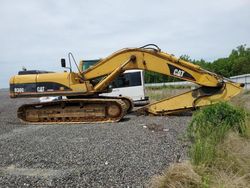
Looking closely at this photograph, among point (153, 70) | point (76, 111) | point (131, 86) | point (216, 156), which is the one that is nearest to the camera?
point (216, 156)

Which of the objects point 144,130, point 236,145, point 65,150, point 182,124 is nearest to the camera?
point 236,145

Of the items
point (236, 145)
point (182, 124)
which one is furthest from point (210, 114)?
point (182, 124)

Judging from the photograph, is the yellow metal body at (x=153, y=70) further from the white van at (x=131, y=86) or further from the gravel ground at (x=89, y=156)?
the white van at (x=131, y=86)

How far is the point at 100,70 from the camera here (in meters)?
13.8

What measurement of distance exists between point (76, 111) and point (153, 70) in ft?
10.8

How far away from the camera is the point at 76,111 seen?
1361 cm

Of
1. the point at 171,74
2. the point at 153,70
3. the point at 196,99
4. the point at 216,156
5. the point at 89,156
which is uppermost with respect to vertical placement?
the point at 153,70

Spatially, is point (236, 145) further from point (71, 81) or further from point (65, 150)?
point (71, 81)

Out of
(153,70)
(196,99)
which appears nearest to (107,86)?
(153,70)

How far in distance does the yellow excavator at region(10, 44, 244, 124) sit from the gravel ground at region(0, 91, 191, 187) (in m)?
3.10

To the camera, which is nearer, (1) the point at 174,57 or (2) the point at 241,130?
(2) the point at 241,130

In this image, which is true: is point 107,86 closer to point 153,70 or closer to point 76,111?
point 76,111

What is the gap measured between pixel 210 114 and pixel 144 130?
2280 millimetres

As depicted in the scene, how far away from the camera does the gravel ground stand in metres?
5.56
